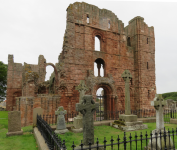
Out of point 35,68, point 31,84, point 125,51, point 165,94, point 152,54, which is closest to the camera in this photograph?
point 31,84

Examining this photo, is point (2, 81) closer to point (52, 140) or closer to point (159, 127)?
point (52, 140)

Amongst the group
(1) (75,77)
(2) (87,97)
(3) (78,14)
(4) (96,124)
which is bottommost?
(4) (96,124)

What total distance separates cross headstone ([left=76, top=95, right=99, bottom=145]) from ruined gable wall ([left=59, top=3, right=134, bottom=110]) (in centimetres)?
967

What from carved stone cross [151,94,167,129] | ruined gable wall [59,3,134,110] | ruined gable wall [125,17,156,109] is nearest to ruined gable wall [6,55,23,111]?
ruined gable wall [59,3,134,110]

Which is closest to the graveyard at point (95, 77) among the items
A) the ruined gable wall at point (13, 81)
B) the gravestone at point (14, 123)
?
the gravestone at point (14, 123)

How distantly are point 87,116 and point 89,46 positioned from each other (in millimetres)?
12108

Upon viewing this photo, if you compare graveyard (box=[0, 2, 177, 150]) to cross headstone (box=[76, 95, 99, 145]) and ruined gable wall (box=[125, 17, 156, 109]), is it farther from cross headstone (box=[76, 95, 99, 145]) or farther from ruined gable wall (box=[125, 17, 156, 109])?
cross headstone (box=[76, 95, 99, 145])

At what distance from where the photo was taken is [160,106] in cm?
484

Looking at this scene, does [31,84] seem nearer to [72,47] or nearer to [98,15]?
[72,47]

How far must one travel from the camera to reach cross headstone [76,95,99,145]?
3.77m

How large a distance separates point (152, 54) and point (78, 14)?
11.5m

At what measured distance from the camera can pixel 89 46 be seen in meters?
15.2

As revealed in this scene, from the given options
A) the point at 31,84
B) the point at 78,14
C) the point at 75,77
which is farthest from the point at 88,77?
the point at 78,14

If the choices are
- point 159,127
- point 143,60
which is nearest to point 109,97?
point 143,60
